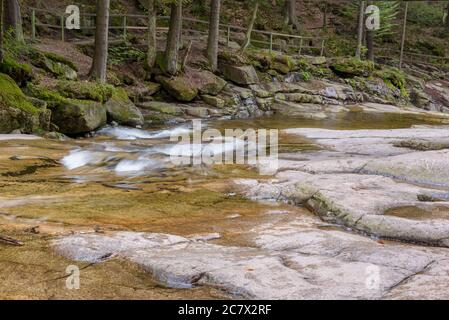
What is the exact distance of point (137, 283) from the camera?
4227 millimetres

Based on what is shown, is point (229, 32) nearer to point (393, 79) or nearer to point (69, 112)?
point (393, 79)

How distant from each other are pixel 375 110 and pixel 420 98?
6831mm

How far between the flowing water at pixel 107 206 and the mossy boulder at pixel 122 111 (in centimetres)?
376

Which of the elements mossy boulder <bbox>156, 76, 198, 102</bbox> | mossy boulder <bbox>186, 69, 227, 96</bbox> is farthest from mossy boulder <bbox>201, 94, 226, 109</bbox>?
mossy boulder <bbox>156, 76, 198, 102</bbox>

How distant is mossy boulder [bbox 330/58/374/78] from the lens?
29.6 metres

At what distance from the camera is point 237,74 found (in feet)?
77.6

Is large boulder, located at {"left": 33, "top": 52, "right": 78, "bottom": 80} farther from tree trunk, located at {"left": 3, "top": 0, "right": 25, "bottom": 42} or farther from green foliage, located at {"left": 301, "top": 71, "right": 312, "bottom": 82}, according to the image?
green foliage, located at {"left": 301, "top": 71, "right": 312, "bottom": 82}

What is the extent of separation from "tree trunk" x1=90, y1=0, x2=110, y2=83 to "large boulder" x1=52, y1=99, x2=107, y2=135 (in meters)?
2.90

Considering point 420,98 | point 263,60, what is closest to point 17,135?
point 263,60

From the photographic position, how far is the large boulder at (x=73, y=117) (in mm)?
14367

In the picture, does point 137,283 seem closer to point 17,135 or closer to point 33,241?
point 33,241

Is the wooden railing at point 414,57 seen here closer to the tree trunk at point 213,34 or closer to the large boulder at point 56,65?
the tree trunk at point 213,34

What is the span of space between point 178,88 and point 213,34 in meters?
4.00
